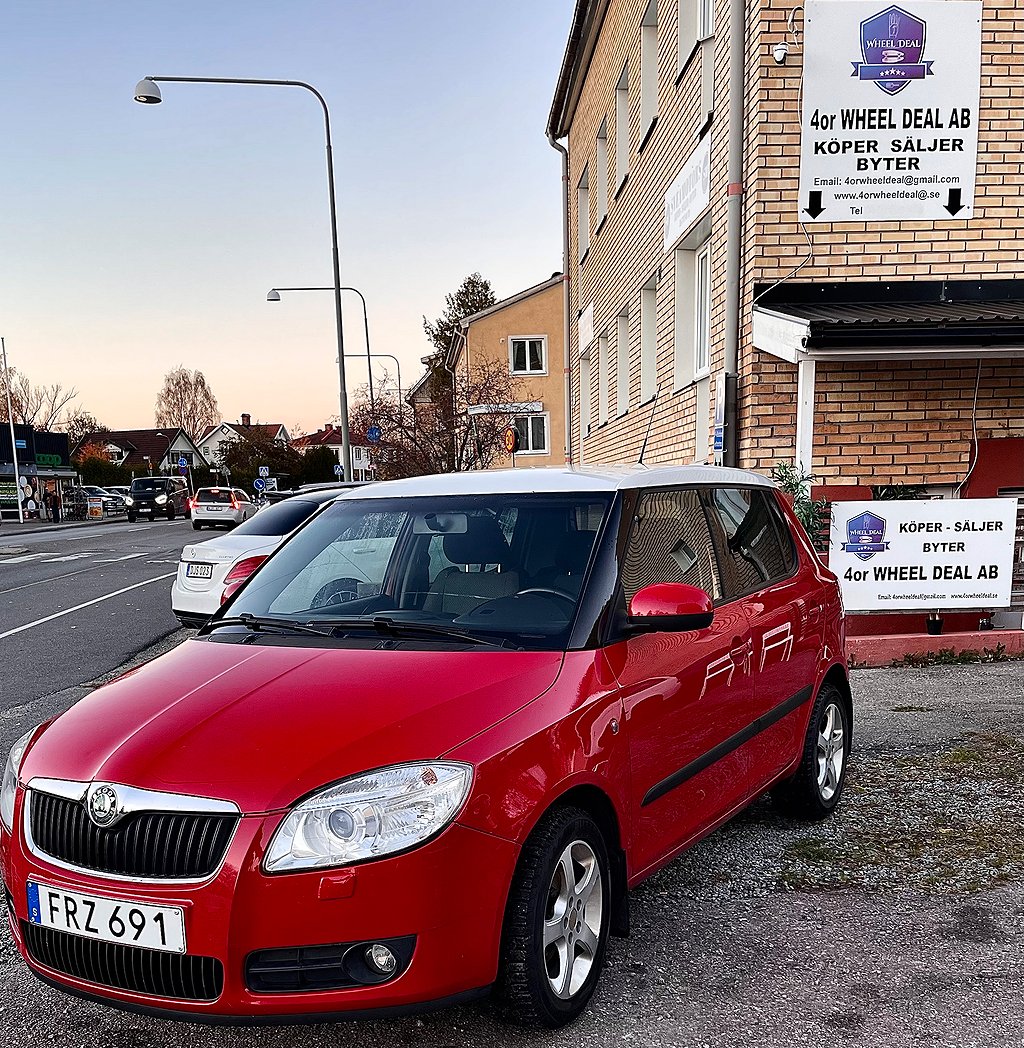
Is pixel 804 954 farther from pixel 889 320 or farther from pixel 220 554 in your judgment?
pixel 220 554

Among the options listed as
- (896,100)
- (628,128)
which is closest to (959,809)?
(896,100)

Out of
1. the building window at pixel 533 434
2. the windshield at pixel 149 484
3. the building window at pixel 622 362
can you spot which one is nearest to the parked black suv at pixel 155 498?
the windshield at pixel 149 484

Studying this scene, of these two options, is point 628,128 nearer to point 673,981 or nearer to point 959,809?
point 959,809

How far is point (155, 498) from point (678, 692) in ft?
167

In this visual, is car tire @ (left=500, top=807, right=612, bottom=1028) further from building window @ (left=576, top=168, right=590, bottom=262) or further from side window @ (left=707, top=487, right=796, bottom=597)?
building window @ (left=576, top=168, right=590, bottom=262)

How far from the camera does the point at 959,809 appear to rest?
479cm

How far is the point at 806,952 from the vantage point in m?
3.39

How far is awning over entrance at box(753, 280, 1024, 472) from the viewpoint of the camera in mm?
7262

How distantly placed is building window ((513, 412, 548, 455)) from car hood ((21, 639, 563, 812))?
119 feet

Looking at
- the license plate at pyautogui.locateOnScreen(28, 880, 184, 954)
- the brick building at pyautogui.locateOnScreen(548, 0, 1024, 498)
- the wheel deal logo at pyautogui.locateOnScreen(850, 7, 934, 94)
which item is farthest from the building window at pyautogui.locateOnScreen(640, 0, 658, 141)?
the license plate at pyautogui.locateOnScreen(28, 880, 184, 954)

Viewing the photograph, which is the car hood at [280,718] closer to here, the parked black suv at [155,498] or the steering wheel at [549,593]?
the steering wheel at [549,593]

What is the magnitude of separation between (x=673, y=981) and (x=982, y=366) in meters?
6.92

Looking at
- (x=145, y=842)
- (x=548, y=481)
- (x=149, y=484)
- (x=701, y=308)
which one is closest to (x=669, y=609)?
(x=548, y=481)

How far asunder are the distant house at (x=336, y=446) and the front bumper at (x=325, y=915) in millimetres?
22820
